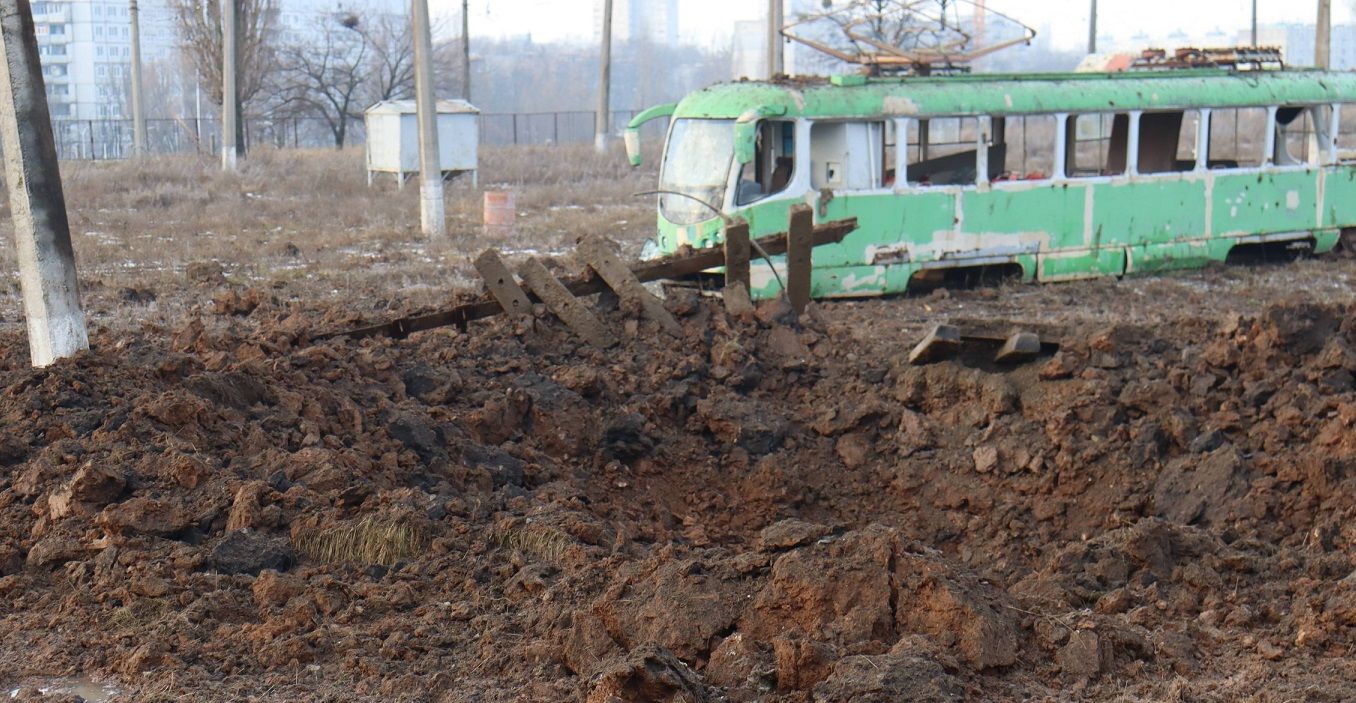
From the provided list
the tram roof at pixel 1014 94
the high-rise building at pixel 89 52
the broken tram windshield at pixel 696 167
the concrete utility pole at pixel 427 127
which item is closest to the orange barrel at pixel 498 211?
the concrete utility pole at pixel 427 127

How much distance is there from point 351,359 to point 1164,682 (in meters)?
5.44

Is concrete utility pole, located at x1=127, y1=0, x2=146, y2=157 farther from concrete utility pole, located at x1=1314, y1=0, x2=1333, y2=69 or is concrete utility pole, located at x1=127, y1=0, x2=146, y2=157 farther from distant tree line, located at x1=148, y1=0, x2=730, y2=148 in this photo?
concrete utility pole, located at x1=1314, y1=0, x2=1333, y2=69

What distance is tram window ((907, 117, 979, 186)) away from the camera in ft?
47.9

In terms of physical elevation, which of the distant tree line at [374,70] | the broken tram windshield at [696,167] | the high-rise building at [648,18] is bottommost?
the broken tram windshield at [696,167]

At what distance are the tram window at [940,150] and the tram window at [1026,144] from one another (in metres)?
0.40

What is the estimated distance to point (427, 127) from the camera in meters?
19.9

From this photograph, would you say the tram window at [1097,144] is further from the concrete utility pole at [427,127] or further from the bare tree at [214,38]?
the bare tree at [214,38]

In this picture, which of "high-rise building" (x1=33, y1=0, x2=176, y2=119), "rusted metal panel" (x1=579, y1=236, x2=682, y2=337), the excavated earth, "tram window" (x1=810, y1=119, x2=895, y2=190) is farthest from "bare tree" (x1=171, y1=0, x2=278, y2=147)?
"high-rise building" (x1=33, y1=0, x2=176, y2=119)

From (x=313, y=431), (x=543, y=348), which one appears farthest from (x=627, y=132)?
(x=313, y=431)

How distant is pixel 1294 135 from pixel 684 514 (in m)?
12.0

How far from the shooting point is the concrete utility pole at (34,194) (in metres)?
7.95

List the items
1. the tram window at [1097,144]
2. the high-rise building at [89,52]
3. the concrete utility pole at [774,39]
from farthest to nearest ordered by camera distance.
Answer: the high-rise building at [89,52], the concrete utility pole at [774,39], the tram window at [1097,144]

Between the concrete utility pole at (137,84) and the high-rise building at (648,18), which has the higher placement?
the high-rise building at (648,18)

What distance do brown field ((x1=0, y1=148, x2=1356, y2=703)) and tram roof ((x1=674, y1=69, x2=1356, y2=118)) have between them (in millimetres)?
4361
